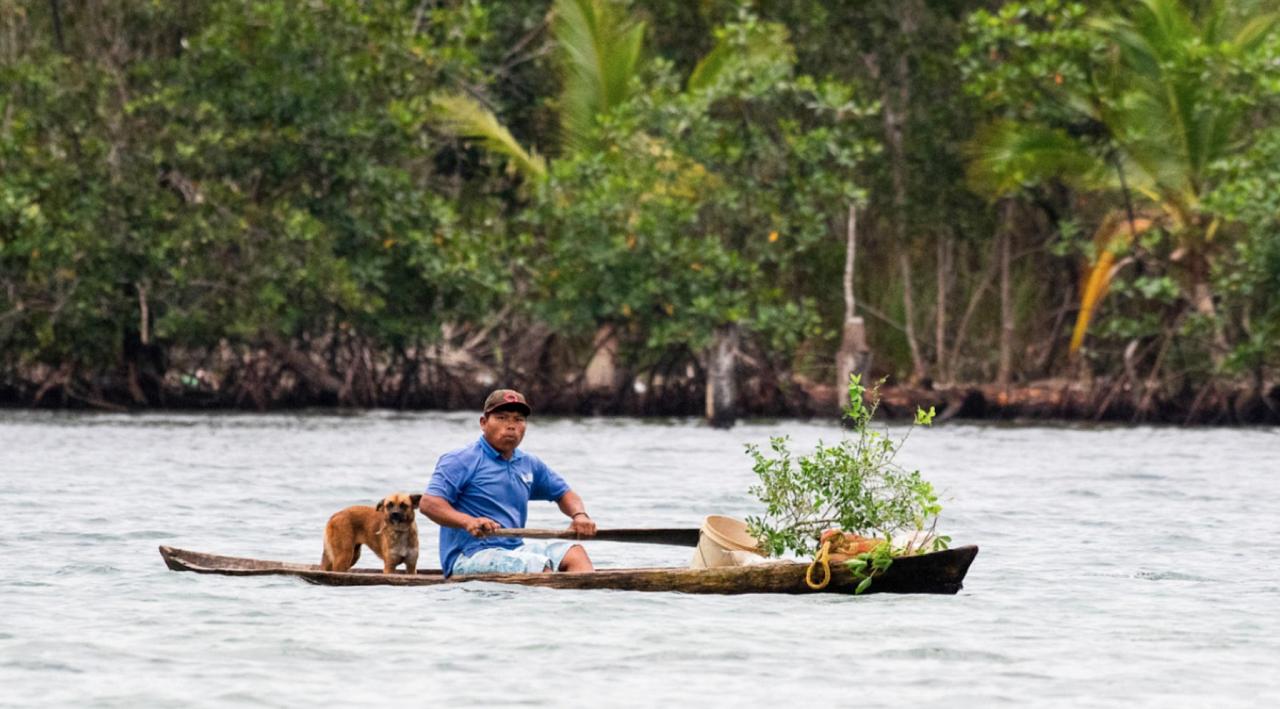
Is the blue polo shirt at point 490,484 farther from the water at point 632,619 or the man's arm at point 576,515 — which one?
the water at point 632,619

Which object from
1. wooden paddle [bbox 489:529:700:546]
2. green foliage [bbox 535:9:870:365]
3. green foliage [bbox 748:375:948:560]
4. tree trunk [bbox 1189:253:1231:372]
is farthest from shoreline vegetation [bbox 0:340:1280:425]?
green foliage [bbox 748:375:948:560]

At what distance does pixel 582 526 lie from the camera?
1244cm

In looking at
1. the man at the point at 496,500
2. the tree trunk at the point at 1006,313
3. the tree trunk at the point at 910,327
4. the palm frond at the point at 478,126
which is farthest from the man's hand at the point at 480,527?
the tree trunk at the point at 1006,313

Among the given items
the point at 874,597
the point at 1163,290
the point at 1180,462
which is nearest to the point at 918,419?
the point at 874,597

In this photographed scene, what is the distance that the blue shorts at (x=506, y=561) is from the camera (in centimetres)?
1280

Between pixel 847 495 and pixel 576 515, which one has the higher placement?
pixel 847 495

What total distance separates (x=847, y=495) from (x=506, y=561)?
1.90 meters

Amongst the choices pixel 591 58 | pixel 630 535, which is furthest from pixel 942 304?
pixel 630 535

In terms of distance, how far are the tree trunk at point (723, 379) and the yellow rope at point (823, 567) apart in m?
21.4

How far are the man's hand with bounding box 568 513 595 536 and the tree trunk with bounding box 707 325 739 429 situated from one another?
21422 millimetres

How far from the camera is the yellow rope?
1242cm

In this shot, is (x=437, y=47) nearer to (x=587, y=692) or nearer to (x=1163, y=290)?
(x=1163, y=290)

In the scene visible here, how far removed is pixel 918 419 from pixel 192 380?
2522cm

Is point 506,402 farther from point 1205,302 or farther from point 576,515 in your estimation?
point 1205,302
